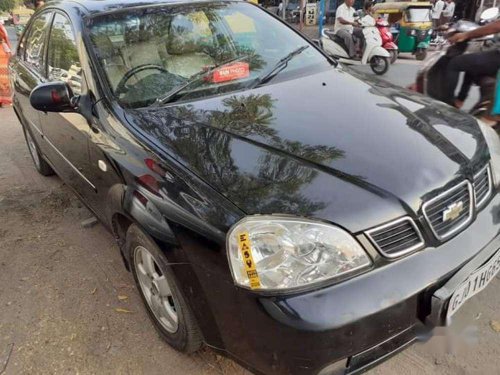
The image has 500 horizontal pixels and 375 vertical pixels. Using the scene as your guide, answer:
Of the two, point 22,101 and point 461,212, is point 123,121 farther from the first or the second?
point 22,101

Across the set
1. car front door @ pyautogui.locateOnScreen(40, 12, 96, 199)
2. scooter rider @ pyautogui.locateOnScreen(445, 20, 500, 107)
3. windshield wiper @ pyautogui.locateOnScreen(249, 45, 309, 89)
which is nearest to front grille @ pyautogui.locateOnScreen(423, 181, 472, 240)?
windshield wiper @ pyautogui.locateOnScreen(249, 45, 309, 89)

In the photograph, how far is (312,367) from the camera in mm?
1497

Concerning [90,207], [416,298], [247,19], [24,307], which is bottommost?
[24,307]

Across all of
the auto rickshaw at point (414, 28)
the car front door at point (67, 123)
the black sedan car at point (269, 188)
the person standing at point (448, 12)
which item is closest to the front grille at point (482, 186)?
the black sedan car at point (269, 188)

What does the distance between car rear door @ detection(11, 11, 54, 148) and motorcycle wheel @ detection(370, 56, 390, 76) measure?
258 inches

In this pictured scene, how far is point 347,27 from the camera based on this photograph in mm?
9688

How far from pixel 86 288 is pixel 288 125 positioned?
1.67 metres

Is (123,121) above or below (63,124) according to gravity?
above

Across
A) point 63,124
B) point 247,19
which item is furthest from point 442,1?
point 63,124

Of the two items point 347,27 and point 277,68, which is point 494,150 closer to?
point 277,68

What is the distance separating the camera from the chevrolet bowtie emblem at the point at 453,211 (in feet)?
5.52

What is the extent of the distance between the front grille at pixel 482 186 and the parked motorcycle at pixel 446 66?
6.75 ft

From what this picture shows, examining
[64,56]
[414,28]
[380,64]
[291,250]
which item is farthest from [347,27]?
[291,250]

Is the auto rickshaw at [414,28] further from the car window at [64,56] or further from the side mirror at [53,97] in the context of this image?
the side mirror at [53,97]
